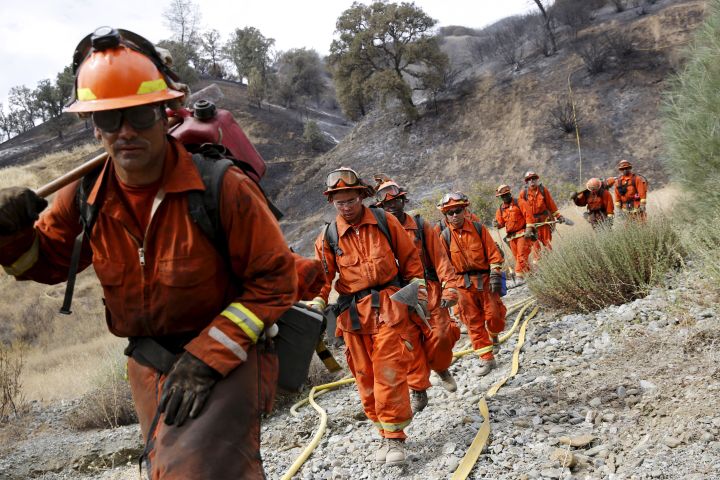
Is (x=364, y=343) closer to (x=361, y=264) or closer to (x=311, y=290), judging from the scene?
(x=361, y=264)

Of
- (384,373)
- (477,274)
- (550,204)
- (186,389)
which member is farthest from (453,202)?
(186,389)

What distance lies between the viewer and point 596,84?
31094 millimetres

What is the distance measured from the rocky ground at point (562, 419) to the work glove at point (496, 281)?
79cm

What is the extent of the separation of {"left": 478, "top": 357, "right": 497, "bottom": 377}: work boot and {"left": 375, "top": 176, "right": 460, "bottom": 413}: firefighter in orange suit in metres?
1.00

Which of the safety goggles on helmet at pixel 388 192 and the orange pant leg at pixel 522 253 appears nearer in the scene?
the safety goggles on helmet at pixel 388 192

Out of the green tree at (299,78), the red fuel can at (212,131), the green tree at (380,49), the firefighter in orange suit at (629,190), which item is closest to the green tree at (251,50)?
the green tree at (299,78)

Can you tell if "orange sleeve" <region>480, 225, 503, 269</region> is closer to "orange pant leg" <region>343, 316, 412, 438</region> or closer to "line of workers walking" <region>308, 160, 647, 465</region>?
"line of workers walking" <region>308, 160, 647, 465</region>

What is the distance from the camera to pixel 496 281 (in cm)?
766

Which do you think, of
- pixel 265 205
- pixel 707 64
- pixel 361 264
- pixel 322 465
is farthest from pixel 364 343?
pixel 707 64

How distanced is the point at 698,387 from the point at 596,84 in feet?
97.0

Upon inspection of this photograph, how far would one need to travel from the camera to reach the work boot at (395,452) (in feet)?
15.8

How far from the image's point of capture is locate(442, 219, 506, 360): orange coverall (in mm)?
7766

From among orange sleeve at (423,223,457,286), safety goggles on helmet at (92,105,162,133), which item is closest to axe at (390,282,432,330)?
orange sleeve at (423,223,457,286)

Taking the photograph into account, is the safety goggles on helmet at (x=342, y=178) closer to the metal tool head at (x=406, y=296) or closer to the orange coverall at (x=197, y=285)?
the metal tool head at (x=406, y=296)
